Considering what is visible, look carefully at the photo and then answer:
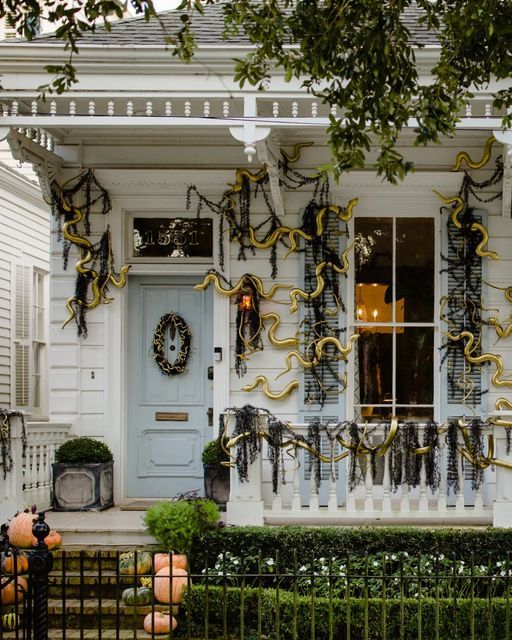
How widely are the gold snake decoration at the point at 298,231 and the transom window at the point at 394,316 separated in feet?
0.76

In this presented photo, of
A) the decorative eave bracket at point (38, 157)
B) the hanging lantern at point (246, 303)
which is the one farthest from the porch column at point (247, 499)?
the decorative eave bracket at point (38, 157)

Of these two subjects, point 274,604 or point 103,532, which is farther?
point 103,532

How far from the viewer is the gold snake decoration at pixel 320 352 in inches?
420

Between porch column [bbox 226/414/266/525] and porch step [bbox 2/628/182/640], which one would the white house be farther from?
porch step [bbox 2/628/182/640]

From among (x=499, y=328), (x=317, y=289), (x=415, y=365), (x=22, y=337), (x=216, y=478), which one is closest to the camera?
(x=216, y=478)

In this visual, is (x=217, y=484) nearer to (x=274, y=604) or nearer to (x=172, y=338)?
(x=172, y=338)

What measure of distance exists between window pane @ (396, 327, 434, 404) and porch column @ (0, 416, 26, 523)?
12.8 feet

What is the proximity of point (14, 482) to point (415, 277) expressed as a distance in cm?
458

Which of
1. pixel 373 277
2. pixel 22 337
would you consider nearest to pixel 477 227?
pixel 373 277

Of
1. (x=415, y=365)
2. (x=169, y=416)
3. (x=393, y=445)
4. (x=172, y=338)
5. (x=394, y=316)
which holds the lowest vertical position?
(x=393, y=445)

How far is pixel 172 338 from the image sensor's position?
36.5 ft

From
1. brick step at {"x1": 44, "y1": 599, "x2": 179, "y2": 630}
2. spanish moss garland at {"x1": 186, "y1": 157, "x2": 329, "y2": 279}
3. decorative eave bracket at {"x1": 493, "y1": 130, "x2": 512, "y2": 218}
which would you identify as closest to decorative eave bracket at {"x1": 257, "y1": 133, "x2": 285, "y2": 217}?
spanish moss garland at {"x1": 186, "y1": 157, "x2": 329, "y2": 279}

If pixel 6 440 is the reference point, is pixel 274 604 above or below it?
below

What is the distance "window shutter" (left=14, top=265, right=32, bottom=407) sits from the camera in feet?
46.2
